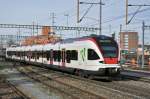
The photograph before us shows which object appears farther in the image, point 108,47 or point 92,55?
point 92,55

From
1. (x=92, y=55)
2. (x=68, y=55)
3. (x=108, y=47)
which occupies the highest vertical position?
(x=108, y=47)

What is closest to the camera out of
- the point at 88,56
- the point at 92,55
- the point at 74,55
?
the point at 92,55

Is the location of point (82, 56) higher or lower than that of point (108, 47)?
lower

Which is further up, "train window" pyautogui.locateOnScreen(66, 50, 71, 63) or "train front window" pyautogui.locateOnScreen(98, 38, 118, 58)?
"train front window" pyautogui.locateOnScreen(98, 38, 118, 58)

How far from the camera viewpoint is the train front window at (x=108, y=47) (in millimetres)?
25266

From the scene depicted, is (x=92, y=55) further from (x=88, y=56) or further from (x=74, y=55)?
(x=74, y=55)

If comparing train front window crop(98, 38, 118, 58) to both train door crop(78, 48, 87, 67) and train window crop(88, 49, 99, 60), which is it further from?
train door crop(78, 48, 87, 67)

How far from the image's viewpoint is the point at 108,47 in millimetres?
25656

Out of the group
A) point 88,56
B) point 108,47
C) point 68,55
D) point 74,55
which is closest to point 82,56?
point 88,56

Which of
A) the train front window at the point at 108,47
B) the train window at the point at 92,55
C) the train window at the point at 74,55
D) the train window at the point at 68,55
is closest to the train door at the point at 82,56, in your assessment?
the train window at the point at 92,55

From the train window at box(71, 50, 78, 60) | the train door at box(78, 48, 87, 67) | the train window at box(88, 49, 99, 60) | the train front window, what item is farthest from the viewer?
the train window at box(71, 50, 78, 60)

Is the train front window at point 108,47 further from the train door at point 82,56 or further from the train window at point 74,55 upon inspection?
the train window at point 74,55

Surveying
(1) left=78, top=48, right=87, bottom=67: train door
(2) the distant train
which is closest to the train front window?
(2) the distant train

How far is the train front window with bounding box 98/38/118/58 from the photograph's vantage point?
25.3 meters
